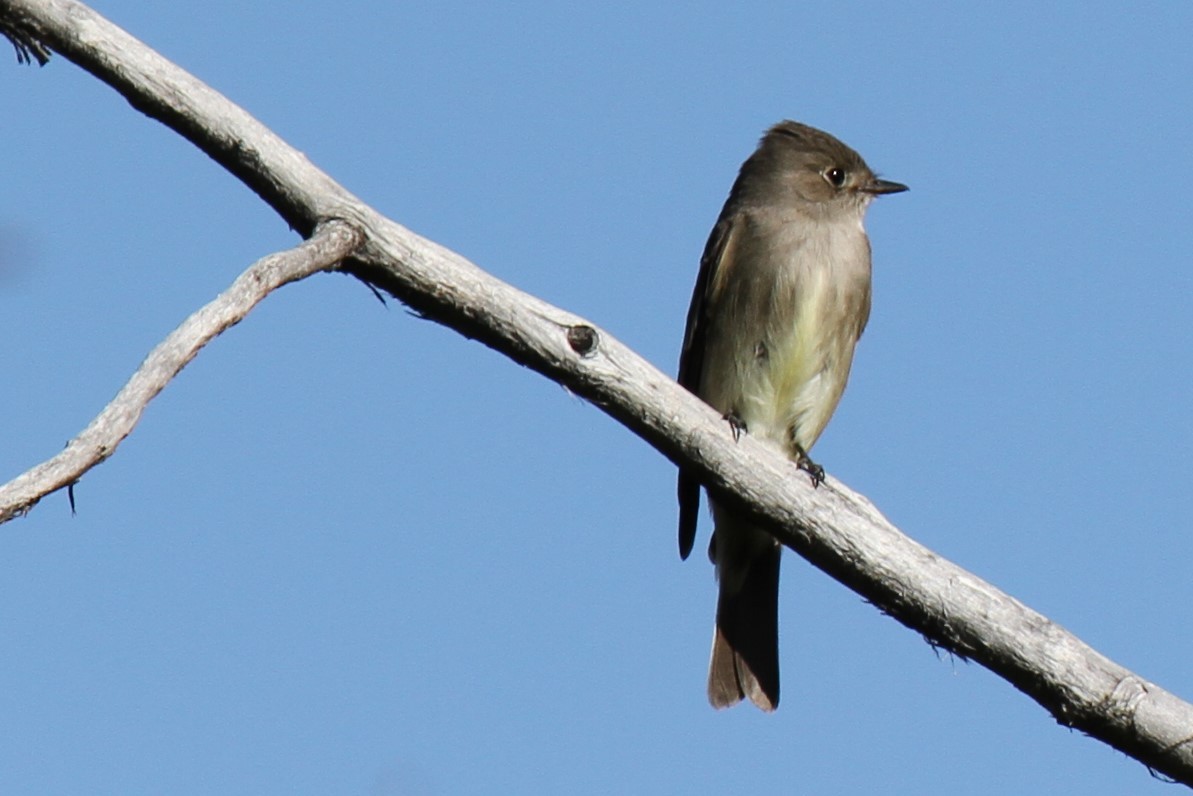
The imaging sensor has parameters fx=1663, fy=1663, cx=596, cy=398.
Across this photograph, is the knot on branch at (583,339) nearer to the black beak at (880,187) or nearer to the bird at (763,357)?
the bird at (763,357)

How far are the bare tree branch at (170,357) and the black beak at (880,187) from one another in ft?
13.6

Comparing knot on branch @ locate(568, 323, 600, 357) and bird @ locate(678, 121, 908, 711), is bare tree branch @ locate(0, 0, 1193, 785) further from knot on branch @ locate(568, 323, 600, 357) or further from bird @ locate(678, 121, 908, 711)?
bird @ locate(678, 121, 908, 711)

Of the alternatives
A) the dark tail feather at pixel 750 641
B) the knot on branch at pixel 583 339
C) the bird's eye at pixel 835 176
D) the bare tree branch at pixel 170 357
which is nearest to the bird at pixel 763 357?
the dark tail feather at pixel 750 641

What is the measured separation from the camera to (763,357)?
6.82 meters

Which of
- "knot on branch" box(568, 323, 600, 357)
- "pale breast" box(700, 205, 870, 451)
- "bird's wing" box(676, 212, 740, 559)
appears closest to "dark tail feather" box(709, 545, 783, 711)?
"bird's wing" box(676, 212, 740, 559)

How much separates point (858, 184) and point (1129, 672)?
3.72 metres

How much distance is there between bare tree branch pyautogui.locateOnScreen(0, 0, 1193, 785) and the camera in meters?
3.79

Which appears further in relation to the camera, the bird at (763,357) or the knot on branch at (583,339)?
the bird at (763,357)

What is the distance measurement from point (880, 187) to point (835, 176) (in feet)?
0.71

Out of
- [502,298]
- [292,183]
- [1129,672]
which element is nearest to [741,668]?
[1129,672]

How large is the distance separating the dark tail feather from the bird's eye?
174 centimetres

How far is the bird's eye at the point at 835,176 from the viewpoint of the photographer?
7.56m

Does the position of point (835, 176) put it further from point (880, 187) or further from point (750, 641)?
point (750, 641)

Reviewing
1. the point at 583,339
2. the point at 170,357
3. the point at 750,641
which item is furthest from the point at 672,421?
the point at 750,641
